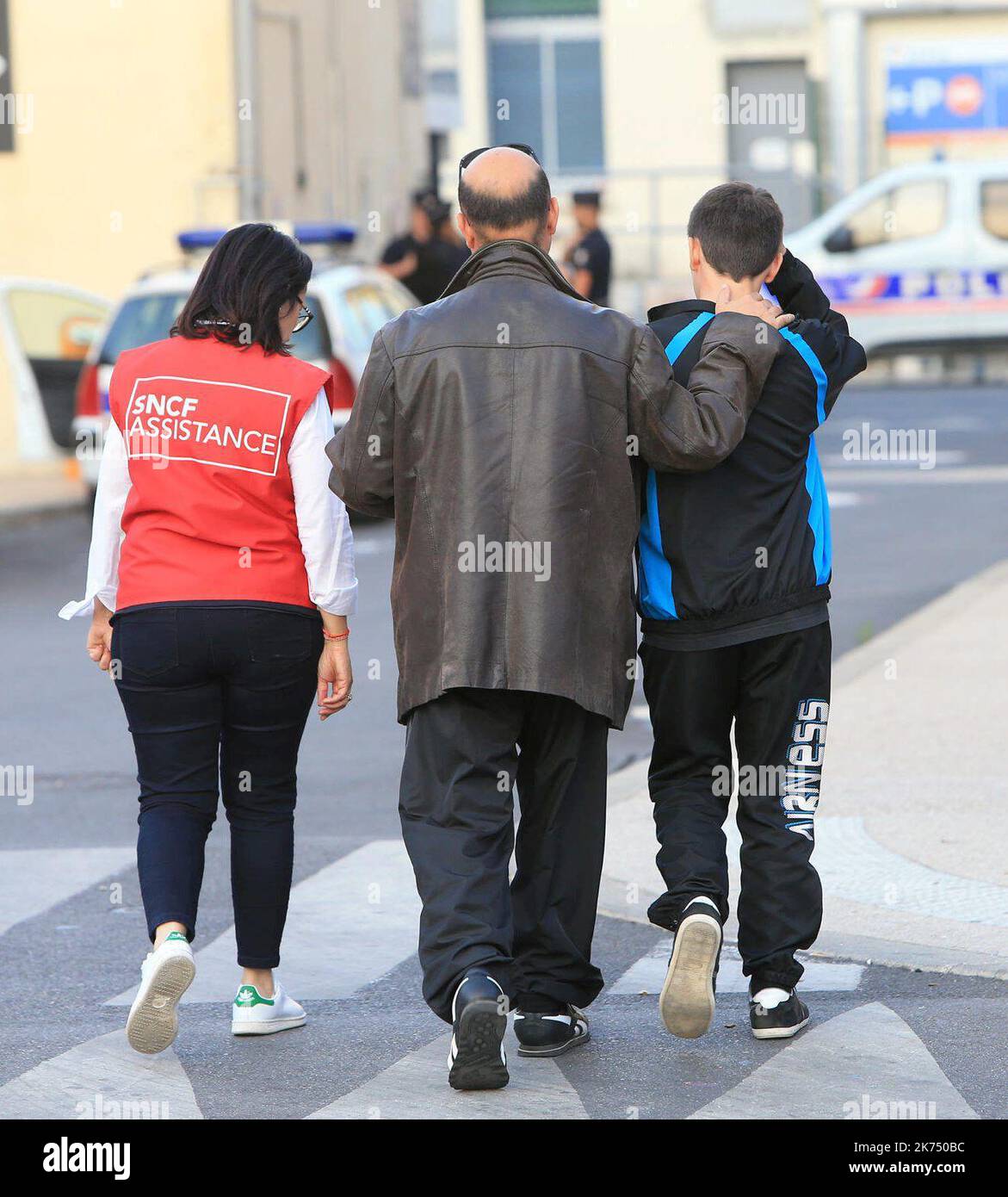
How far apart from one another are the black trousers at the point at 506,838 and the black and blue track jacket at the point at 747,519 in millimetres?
326

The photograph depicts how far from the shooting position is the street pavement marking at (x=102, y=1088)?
4.34 metres

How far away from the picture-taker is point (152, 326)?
1445cm

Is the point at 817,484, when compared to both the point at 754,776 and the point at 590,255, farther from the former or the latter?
the point at 590,255

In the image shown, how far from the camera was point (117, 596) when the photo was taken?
478 centimetres

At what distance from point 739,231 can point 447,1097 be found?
1842 millimetres

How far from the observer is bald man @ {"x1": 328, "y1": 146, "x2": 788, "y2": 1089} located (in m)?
4.34

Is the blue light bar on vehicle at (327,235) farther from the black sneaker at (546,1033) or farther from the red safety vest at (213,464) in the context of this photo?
the black sneaker at (546,1033)

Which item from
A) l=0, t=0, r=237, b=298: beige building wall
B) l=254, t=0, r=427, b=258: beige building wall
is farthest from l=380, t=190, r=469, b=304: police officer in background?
l=254, t=0, r=427, b=258: beige building wall

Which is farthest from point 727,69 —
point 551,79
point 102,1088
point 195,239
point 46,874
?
point 102,1088

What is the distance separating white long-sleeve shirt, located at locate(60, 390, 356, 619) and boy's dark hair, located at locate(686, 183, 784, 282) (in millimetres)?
873

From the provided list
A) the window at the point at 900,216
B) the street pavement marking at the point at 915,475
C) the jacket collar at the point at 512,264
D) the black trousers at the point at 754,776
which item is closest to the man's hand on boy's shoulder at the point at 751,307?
the jacket collar at the point at 512,264

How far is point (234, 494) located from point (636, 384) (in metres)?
0.90
